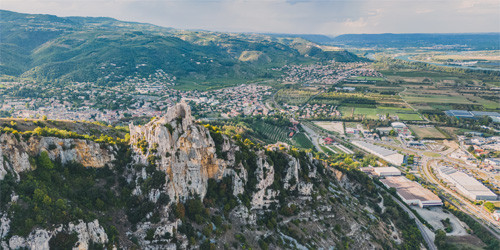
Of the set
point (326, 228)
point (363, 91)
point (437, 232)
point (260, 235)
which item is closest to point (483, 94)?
point (363, 91)

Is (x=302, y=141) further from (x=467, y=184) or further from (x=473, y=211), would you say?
(x=473, y=211)

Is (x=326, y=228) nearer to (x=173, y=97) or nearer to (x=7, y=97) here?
(x=173, y=97)

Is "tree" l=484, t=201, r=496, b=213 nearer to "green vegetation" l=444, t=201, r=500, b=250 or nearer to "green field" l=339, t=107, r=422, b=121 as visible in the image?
"green vegetation" l=444, t=201, r=500, b=250

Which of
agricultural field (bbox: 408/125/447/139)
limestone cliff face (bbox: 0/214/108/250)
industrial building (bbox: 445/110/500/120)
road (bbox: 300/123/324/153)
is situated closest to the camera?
limestone cliff face (bbox: 0/214/108/250)

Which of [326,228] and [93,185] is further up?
[93,185]

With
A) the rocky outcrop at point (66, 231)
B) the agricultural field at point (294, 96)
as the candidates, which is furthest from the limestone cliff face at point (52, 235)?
the agricultural field at point (294, 96)

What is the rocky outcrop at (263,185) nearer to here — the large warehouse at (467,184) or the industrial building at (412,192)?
the industrial building at (412,192)

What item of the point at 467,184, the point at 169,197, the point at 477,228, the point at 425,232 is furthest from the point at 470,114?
the point at 169,197

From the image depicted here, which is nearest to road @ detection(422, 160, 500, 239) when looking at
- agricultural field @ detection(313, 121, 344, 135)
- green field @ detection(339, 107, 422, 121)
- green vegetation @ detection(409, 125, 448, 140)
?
green vegetation @ detection(409, 125, 448, 140)
